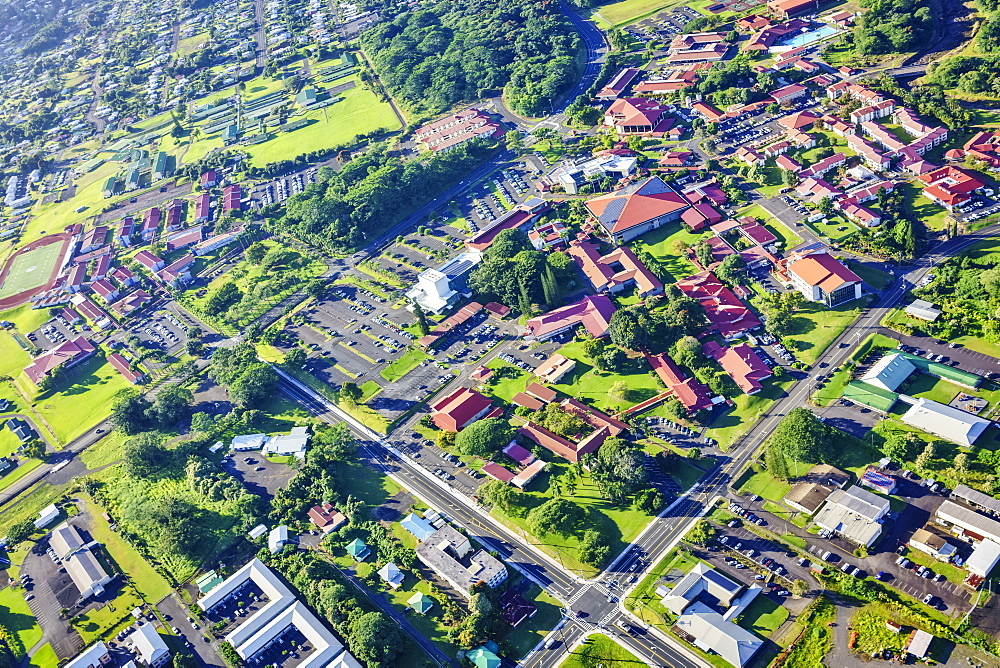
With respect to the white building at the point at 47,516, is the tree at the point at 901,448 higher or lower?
lower

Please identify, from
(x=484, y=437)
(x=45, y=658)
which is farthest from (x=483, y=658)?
(x=45, y=658)

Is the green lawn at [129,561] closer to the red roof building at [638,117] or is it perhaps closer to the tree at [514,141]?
the tree at [514,141]

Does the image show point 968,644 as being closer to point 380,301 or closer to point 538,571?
point 538,571

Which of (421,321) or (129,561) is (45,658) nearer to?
(129,561)

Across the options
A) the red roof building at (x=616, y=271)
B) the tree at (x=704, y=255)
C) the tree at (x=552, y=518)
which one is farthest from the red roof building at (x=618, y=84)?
the tree at (x=552, y=518)

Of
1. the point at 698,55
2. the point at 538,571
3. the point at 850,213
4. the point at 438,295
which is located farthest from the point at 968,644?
the point at 698,55

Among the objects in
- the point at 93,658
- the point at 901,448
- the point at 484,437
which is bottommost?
the point at 93,658

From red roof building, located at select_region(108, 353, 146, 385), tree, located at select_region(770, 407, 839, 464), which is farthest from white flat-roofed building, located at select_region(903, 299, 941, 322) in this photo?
red roof building, located at select_region(108, 353, 146, 385)
